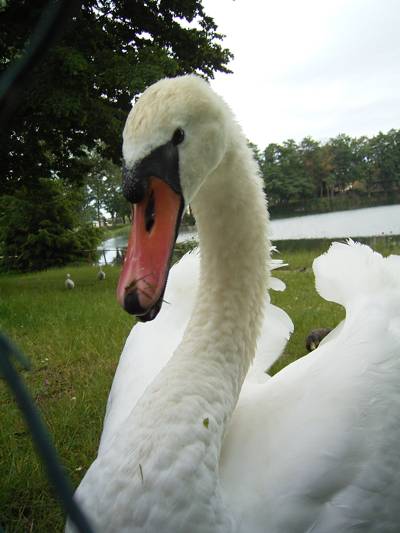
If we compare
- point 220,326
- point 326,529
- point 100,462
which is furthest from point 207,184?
point 326,529

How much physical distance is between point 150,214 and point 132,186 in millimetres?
104

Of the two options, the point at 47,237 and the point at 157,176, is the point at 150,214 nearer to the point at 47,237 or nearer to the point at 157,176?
the point at 157,176

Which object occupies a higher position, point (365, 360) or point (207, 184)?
point (207, 184)

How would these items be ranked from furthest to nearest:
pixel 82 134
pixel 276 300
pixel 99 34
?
pixel 82 134
pixel 99 34
pixel 276 300

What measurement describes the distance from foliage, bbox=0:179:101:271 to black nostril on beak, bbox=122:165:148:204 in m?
13.1

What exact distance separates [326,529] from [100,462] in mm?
768

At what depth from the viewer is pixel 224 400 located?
170 centimetres

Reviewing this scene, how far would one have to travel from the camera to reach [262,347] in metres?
2.87

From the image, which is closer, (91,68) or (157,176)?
(157,176)

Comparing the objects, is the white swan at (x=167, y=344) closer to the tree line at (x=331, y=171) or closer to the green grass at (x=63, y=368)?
the green grass at (x=63, y=368)

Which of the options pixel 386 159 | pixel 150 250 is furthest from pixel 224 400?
pixel 386 159

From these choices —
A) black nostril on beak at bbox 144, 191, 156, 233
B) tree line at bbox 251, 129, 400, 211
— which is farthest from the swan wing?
tree line at bbox 251, 129, 400, 211

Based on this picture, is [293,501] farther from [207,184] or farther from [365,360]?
[207,184]

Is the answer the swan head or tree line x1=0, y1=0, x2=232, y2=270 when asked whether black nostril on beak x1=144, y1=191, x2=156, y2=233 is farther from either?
tree line x1=0, y1=0, x2=232, y2=270
